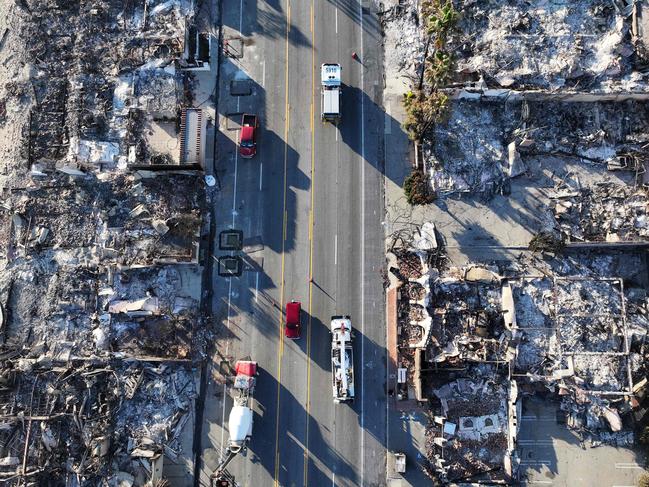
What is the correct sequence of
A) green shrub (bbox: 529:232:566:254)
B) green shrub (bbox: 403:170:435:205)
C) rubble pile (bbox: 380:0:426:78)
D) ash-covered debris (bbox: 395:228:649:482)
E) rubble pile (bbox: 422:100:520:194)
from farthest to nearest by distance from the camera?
rubble pile (bbox: 380:0:426:78) < rubble pile (bbox: 422:100:520:194) < green shrub (bbox: 403:170:435:205) < green shrub (bbox: 529:232:566:254) < ash-covered debris (bbox: 395:228:649:482)

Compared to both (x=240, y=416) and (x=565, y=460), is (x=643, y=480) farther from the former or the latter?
(x=240, y=416)

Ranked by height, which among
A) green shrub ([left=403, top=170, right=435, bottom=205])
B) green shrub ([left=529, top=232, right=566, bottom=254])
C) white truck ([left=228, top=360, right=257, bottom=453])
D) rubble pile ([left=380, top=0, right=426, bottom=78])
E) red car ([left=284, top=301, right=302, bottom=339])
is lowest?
white truck ([left=228, top=360, right=257, bottom=453])

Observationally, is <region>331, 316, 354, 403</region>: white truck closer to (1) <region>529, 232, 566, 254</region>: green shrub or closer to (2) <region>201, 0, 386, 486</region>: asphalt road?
(2) <region>201, 0, 386, 486</region>: asphalt road

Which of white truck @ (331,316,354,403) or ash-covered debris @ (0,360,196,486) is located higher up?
white truck @ (331,316,354,403)

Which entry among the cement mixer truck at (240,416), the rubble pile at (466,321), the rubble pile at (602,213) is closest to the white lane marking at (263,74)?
the rubble pile at (466,321)

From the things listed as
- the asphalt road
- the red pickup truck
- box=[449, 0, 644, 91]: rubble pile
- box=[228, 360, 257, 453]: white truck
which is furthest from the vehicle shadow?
box=[228, 360, 257, 453]: white truck

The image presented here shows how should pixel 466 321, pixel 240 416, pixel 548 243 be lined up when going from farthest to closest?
pixel 466 321
pixel 548 243
pixel 240 416

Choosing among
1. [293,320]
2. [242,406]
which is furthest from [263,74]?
[242,406]

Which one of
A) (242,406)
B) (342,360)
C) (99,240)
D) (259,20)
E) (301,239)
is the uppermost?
(259,20)
